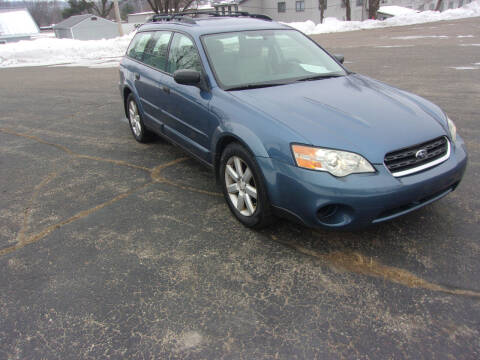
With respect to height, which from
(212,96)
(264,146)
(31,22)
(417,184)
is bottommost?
(417,184)

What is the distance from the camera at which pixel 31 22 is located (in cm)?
5653

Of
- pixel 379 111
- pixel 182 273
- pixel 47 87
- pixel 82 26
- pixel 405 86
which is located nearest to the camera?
pixel 182 273

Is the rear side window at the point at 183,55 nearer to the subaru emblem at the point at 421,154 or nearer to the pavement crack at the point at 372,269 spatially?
the pavement crack at the point at 372,269

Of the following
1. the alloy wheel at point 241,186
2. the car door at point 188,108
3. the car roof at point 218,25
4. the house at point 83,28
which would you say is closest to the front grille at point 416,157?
the alloy wheel at point 241,186

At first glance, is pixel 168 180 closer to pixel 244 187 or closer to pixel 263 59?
pixel 244 187

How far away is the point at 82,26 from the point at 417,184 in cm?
6057

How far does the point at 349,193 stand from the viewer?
2459 mm

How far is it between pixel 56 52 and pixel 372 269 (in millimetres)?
23998

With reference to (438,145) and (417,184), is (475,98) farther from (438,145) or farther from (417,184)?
(417,184)

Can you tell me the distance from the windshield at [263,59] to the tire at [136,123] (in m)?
1.99

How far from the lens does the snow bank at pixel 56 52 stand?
20.8 metres

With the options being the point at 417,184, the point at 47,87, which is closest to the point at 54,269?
the point at 417,184

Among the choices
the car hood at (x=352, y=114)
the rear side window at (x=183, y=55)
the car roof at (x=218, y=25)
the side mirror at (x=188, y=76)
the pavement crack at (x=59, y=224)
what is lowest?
the pavement crack at (x=59, y=224)

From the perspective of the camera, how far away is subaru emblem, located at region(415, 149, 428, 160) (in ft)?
8.70
